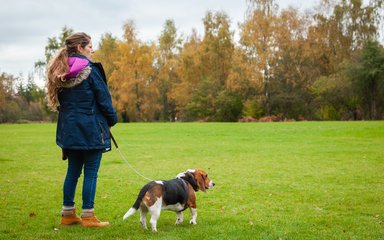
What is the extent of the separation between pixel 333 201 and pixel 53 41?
255 ft

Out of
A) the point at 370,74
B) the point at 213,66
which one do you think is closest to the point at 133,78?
the point at 213,66

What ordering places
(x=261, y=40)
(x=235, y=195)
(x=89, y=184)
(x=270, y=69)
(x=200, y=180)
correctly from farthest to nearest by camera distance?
1. (x=270, y=69)
2. (x=261, y=40)
3. (x=235, y=195)
4. (x=200, y=180)
5. (x=89, y=184)

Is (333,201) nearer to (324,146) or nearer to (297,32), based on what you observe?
(324,146)

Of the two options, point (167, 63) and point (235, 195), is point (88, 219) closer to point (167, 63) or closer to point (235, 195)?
point (235, 195)

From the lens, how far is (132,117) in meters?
64.1

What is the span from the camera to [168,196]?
19.8ft

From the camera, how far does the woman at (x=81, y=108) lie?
18.8 ft

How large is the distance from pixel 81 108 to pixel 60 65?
0.66 m

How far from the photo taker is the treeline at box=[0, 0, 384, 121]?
50.0 meters

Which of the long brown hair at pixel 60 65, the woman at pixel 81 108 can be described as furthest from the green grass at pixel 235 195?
the long brown hair at pixel 60 65

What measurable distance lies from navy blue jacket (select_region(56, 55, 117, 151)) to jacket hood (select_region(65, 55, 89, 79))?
41 mm

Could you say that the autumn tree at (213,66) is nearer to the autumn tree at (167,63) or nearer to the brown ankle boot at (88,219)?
the autumn tree at (167,63)

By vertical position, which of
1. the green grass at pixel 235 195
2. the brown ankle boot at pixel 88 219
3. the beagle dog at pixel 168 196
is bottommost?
the green grass at pixel 235 195

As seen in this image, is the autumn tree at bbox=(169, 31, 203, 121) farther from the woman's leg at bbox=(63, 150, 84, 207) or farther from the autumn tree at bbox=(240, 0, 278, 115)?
the woman's leg at bbox=(63, 150, 84, 207)
